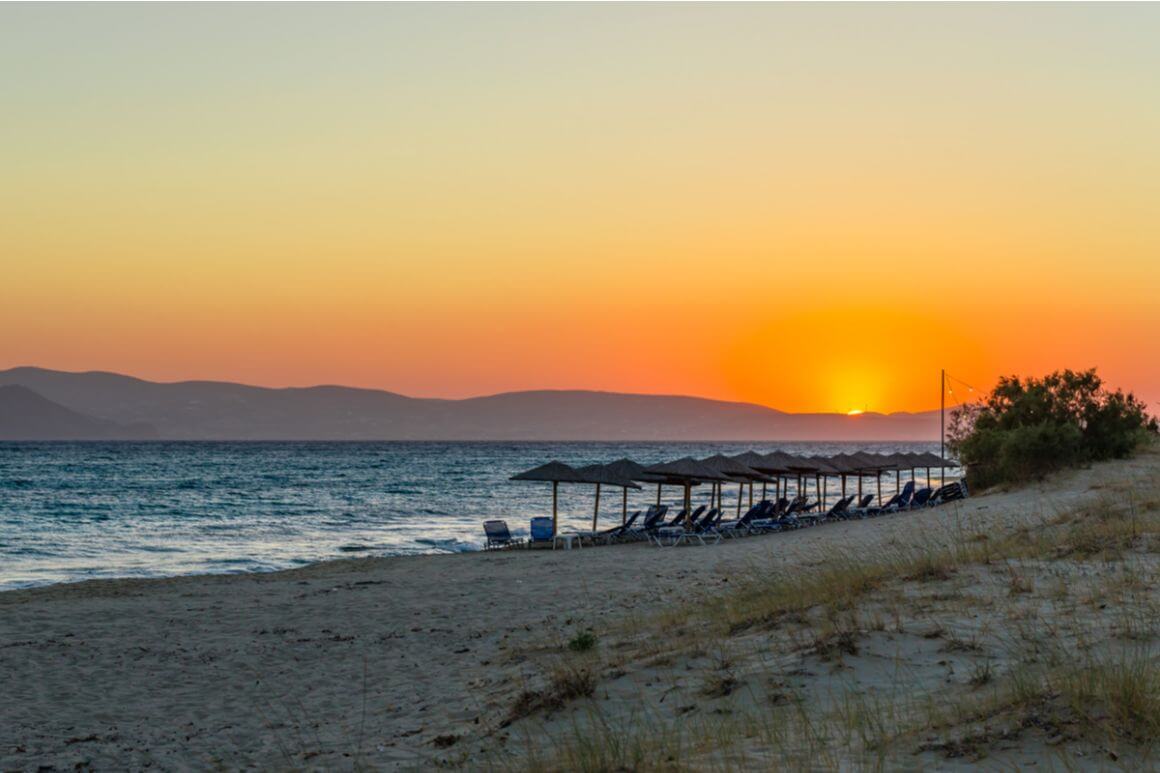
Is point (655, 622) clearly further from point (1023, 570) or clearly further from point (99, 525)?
point (99, 525)

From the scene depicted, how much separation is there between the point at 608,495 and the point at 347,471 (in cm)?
3091

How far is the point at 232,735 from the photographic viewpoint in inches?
289

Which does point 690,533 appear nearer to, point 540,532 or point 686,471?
point 686,471

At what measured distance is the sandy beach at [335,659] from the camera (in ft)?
22.4

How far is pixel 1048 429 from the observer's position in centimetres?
2942

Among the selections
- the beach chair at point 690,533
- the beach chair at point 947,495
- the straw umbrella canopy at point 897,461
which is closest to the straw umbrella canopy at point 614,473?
the beach chair at point 690,533

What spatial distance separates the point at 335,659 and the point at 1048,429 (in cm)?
2486

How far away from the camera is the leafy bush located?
2956cm

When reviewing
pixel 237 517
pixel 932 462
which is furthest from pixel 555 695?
pixel 932 462

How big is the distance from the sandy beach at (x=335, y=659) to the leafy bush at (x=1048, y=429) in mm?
12008

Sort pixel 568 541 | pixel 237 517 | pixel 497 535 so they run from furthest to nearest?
1. pixel 237 517
2. pixel 497 535
3. pixel 568 541

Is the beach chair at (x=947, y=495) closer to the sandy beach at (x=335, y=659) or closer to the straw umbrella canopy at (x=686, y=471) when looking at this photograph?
the straw umbrella canopy at (x=686, y=471)

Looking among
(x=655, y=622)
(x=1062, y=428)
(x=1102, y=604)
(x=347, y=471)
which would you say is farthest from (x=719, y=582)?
(x=347, y=471)

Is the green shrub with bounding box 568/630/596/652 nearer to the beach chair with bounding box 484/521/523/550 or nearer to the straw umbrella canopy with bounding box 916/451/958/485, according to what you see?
the beach chair with bounding box 484/521/523/550
